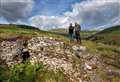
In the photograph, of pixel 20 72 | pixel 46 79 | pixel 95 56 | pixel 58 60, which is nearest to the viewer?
pixel 20 72

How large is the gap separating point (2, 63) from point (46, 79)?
5871 mm

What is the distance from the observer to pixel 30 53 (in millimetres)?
41469

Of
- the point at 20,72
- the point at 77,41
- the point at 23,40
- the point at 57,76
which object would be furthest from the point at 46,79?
the point at 77,41

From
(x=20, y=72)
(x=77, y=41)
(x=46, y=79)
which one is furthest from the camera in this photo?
(x=77, y=41)

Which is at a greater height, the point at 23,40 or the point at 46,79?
the point at 23,40

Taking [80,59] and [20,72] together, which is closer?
[20,72]

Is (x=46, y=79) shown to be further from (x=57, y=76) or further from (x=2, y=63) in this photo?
(x=2, y=63)

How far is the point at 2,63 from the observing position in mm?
40344

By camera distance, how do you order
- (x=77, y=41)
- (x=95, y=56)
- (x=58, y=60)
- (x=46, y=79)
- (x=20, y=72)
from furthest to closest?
(x=77, y=41) → (x=95, y=56) → (x=58, y=60) → (x=46, y=79) → (x=20, y=72)

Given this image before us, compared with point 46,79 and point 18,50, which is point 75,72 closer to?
point 46,79

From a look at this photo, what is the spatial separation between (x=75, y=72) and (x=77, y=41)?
8.36 metres

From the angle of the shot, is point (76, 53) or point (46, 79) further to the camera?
point (76, 53)

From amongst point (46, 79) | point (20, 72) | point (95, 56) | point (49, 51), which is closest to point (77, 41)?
point (95, 56)

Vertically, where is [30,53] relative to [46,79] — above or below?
above
